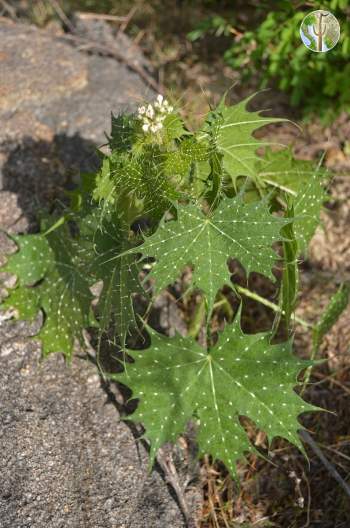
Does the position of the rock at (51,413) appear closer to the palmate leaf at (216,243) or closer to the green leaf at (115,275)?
the green leaf at (115,275)

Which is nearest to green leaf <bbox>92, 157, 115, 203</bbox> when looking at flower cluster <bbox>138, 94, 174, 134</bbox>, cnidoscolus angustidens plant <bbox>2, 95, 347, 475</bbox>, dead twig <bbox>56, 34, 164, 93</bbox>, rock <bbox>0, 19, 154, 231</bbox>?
cnidoscolus angustidens plant <bbox>2, 95, 347, 475</bbox>

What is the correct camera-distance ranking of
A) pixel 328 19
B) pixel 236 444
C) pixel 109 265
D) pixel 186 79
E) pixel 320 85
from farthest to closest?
pixel 186 79
pixel 320 85
pixel 328 19
pixel 109 265
pixel 236 444

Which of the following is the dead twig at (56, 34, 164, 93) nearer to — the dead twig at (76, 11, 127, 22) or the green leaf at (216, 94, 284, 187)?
the dead twig at (76, 11, 127, 22)

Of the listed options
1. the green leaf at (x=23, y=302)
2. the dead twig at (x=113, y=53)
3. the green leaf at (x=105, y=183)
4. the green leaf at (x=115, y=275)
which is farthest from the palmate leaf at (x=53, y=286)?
the dead twig at (x=113, y=53)

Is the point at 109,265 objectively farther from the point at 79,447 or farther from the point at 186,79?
the point at 186,79

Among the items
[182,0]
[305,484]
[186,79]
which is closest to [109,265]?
[305,484]
